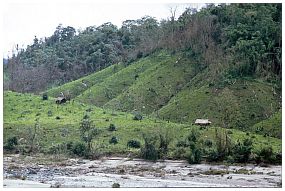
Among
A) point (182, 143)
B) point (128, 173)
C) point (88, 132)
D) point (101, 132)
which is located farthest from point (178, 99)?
point (128, 173)

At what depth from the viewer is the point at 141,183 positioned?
25062 millimetres

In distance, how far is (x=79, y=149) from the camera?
116 ft

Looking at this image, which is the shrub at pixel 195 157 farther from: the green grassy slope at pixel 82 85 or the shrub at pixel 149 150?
the green grassy slope at pixel 82 85

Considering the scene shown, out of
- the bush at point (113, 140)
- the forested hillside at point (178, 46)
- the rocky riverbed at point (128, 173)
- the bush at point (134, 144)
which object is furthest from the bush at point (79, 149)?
the forested hillside at point (178, 46)

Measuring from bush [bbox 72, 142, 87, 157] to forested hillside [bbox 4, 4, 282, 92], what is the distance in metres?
18.6

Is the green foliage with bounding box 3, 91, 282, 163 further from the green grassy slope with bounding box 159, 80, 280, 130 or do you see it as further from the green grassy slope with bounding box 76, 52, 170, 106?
the green grassy slope with bounding box 76, 52, 170, 106

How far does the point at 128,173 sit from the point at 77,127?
499 inches

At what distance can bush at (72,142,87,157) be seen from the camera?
115ft

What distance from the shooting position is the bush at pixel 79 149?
3503 cm

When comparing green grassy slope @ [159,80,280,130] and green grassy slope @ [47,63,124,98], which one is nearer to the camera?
green grassy slope @ [159,80,280,130]

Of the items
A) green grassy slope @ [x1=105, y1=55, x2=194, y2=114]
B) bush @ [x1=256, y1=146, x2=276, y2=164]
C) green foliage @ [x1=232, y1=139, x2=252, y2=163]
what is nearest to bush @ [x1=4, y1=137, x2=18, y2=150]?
green grassy slope @ [x1=105, y1=55, x2=194, y2=114]

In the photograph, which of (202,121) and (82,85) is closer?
(202,121)

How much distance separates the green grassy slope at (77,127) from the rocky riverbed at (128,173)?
121 inches

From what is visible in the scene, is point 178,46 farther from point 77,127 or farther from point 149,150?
point 149,150
